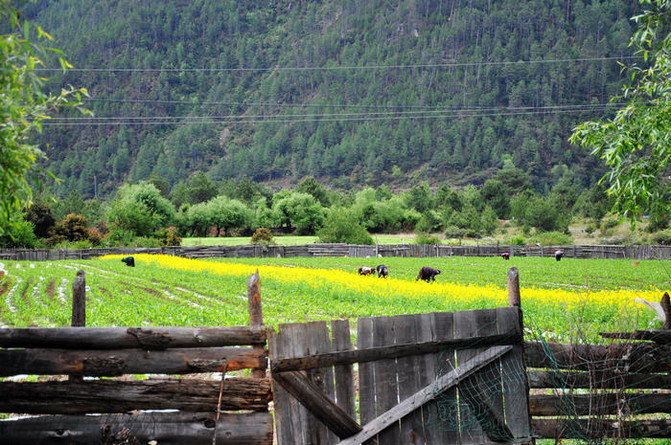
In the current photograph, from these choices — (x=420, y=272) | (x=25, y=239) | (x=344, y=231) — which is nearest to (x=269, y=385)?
(x=420, y=272)

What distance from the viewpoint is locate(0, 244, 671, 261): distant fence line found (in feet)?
177

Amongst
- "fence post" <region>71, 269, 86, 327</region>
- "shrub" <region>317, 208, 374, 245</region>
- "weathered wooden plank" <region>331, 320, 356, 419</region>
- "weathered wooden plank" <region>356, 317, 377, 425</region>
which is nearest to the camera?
"weathered wooden plank" <region>331, 320, 356, 419</region>

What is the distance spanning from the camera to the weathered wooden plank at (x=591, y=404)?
632 centimetres

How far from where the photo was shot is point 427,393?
577 centimetres

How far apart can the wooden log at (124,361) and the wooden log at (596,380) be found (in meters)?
3.02

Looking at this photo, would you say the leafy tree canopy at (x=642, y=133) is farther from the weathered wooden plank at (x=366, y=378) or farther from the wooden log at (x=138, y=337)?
the wooden log at (x=138, y=337)

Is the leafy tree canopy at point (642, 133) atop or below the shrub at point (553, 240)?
atop

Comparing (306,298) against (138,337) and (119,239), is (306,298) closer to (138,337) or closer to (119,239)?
(138,337)

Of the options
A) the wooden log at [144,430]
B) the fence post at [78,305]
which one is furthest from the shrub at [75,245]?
the wooden log at [144,430]

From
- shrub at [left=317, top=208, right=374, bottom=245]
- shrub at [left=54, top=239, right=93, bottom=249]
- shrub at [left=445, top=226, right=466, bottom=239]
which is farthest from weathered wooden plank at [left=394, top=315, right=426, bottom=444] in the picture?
shrub at [left=445, top=226, right=466, bottom=239]

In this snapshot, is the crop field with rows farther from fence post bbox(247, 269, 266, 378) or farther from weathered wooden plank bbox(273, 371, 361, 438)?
fence post bbox(247, 269, 266, 378)

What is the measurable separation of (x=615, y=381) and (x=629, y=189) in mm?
5773

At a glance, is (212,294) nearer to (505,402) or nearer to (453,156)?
(505,402)

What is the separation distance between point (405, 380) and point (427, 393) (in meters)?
0.25
